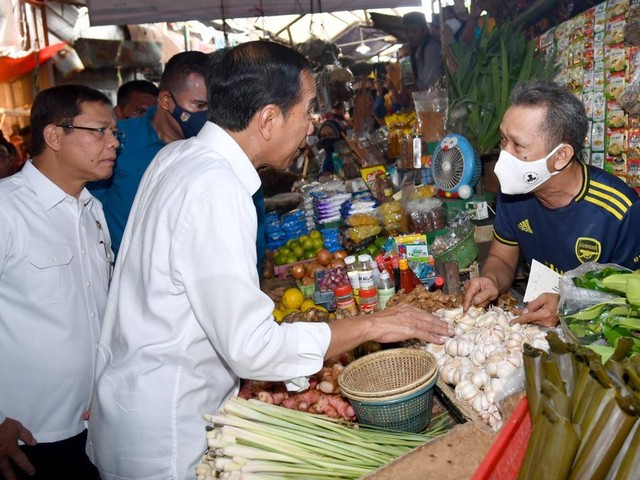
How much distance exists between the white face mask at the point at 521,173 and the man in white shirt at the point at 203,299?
46.9 inches

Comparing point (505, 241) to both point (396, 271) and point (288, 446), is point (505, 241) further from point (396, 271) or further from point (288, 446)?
point (288, 446)

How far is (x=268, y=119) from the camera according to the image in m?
1.79

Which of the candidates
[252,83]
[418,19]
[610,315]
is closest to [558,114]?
[610,315]

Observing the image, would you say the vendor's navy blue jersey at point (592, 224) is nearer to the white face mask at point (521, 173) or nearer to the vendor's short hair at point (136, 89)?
the white face mask at point (521, 173)

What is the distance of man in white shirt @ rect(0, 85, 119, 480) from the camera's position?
8.09ft

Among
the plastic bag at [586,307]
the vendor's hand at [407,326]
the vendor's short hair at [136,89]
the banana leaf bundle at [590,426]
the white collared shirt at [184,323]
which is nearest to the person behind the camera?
the banana leaf bundle at [590,426]

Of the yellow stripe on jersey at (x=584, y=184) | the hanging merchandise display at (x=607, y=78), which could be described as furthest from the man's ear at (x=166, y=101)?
the hanging merchandise display at (x=607, y=78)

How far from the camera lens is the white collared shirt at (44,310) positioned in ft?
8.07

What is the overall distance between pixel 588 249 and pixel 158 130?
283 cm

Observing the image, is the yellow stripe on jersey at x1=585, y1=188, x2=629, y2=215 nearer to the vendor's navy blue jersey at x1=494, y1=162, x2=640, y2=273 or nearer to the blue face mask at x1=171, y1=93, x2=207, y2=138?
the vendor's navy blue jersey at x1=494, y1=162, x2=640, y2=273

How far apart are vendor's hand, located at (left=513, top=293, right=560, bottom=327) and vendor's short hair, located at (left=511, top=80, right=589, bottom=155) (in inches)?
31.3

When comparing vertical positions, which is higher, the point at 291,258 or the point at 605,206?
the point at 605,206

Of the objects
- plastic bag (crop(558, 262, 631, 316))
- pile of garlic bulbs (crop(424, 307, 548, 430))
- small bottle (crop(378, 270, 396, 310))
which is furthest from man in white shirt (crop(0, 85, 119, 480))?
plastic bag (crop(558, 262, 631, 316))

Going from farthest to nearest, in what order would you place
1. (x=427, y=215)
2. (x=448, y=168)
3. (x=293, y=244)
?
(x=293, y=244), (x=448, y=168), (x=427, y=215)
